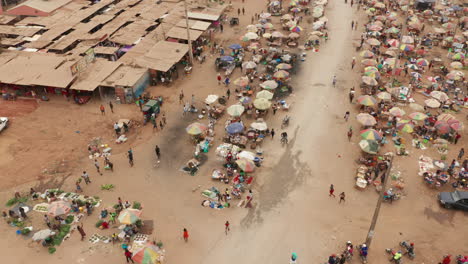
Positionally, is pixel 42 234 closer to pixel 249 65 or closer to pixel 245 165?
pixel 245 165

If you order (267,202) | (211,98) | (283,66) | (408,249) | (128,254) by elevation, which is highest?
(283,66)

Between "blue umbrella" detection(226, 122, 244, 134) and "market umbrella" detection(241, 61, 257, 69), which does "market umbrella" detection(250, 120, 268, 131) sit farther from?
"market umbrella" detection(241, 61, 257, 69)

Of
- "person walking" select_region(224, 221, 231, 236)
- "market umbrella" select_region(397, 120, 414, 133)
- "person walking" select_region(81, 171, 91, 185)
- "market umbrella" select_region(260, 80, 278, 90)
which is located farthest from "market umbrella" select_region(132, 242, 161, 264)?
"market umbrella" select_region(397, 120, 414, 133)

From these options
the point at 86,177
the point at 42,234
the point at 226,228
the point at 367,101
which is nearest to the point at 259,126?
the point at 226,228

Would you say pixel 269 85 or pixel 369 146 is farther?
pixel 269 85

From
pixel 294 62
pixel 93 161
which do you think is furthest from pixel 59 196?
pixel 294 62

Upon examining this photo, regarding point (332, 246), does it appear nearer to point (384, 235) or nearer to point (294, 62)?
point (384, 235)

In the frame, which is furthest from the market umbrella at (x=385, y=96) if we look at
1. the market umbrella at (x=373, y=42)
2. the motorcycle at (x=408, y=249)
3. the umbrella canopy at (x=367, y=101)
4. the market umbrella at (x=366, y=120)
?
the motorcycle at (x=408, y=249)

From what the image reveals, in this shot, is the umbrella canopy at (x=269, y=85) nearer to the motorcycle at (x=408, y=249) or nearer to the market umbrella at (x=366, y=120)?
the market umbrella at (x=366, y=120)
